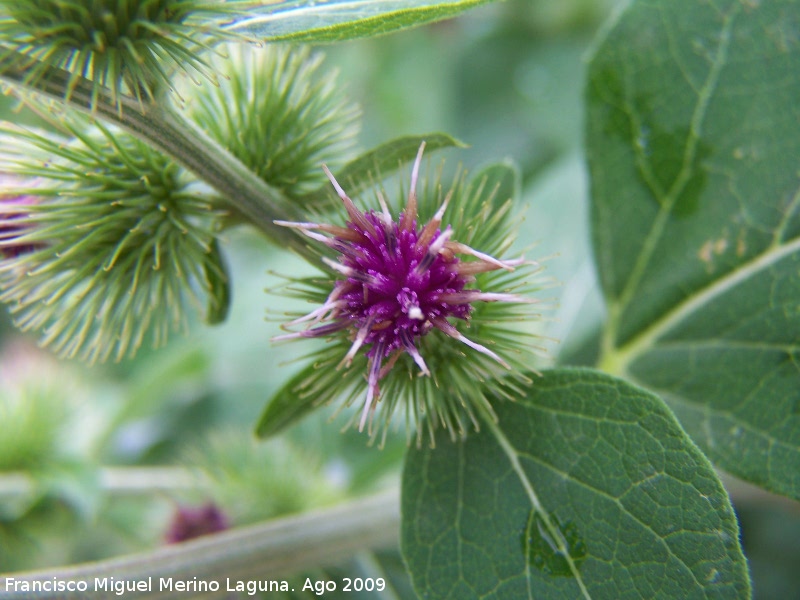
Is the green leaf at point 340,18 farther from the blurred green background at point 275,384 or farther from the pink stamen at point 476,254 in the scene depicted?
the blurred green background at point 275,384

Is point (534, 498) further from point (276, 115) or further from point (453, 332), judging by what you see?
point (276, 115)

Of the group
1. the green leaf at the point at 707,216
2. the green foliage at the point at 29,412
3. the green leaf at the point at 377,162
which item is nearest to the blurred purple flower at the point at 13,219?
the green leaf at the point at 377,162

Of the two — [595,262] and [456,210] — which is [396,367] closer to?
[456,210]

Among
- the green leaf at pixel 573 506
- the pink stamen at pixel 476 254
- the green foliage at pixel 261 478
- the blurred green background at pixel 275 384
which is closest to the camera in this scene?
the pink stamen at pixel 476 254

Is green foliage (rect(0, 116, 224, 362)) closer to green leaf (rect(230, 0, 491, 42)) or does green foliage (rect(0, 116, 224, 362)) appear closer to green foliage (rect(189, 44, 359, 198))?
green foliage (rect(189, 44, 359, 198))

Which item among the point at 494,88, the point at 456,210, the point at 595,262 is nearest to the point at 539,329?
the point at 595,262

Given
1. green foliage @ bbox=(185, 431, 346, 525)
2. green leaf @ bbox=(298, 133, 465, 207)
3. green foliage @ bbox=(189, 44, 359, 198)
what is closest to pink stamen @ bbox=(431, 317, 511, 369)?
green leaf @ bbox=(298, 133, 465, 207)
